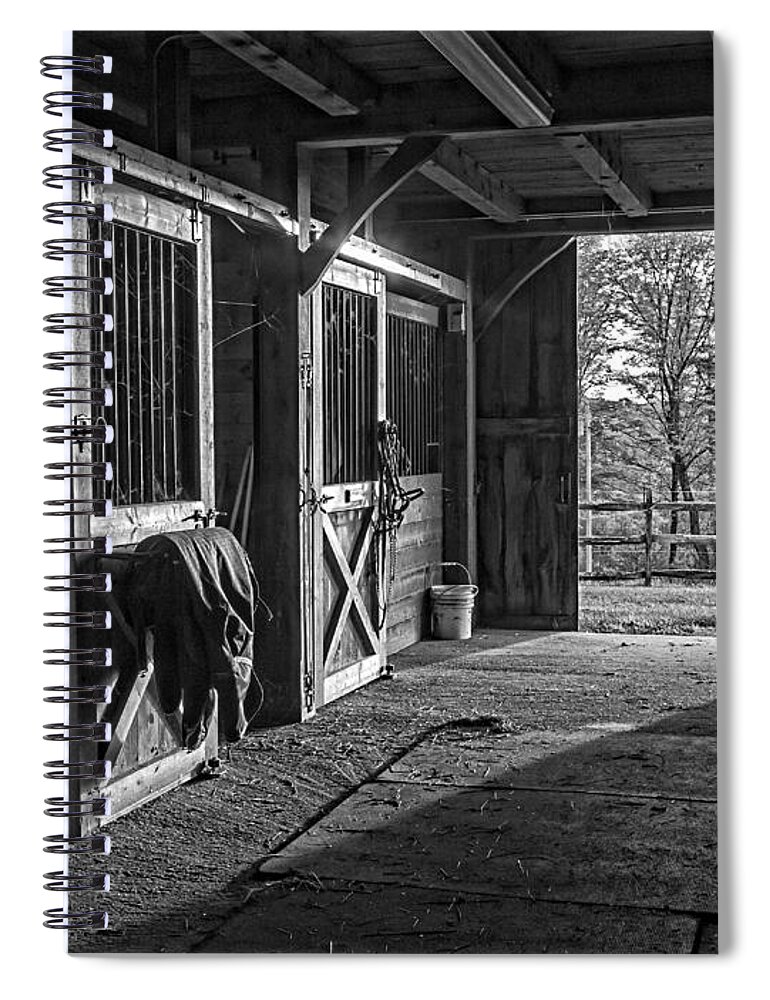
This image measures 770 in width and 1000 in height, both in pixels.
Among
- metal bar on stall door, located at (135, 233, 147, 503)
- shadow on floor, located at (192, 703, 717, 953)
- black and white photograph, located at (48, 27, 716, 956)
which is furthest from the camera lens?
metal bar on stall door, located at (135, 233, 147, 503)

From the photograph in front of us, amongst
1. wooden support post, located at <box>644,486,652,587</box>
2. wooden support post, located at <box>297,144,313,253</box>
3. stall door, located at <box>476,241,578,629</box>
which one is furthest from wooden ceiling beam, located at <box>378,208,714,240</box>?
wooden support post, located at <box>297,144,313,253</box>

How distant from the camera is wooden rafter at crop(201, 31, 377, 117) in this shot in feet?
→ 11.3

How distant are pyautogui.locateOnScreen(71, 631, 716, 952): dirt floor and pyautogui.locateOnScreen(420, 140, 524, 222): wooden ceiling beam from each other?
6.56 ft

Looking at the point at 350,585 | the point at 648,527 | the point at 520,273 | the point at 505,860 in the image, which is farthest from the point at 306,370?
the point at 520,273

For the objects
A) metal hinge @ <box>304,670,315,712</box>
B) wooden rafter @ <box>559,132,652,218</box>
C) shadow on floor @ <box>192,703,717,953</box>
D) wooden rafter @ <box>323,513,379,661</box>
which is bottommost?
shadow on floor @ <box>192,703,717,953</box>

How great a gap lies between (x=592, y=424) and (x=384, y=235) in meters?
1.69

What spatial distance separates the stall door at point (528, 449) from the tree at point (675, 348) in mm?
377

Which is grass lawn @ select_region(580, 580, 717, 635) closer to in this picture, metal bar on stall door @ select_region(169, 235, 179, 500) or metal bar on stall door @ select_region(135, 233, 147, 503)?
metal bar on stall door @ select_region(169, 235, 179, 500)

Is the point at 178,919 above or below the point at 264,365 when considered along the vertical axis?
below

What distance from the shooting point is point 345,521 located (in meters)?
5.27

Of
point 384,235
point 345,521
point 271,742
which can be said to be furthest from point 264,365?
point 384,235

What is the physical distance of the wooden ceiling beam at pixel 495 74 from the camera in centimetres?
328

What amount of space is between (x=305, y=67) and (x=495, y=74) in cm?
55
